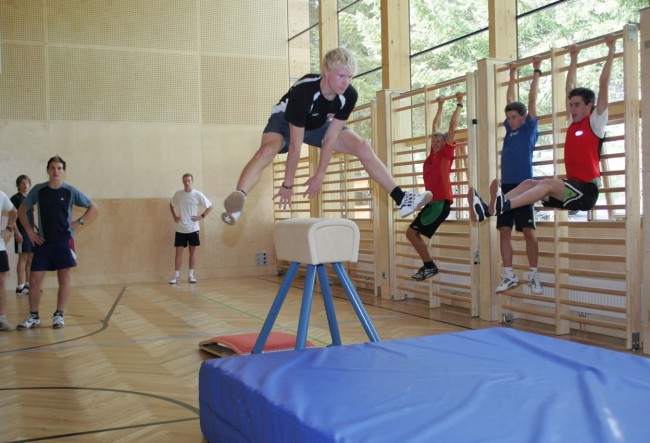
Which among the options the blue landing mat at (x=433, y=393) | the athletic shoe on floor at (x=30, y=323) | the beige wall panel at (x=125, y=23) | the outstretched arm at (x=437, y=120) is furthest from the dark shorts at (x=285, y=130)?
the beige wall panel at (x=125, y=23)

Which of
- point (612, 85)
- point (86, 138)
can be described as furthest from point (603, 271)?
point (86, 138)

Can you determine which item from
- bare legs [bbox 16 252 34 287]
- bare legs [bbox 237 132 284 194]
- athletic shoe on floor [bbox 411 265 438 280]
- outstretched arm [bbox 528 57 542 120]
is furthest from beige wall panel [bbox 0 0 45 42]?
bare legs [bbox 237 132 284 194]

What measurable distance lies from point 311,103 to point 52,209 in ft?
11.3

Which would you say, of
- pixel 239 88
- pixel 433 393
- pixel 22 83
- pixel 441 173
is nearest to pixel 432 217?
pixel 441 173

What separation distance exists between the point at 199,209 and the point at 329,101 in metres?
7.22

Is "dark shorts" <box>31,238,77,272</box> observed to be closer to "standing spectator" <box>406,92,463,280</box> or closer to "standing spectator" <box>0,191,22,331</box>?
"standing spectator" <box>0,191,22,331</box>

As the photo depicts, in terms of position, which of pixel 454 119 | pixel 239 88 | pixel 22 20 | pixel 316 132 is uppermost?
pixel 22 20

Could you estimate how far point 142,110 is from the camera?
32.7 ft

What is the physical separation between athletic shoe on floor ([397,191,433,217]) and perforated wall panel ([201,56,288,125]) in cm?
715

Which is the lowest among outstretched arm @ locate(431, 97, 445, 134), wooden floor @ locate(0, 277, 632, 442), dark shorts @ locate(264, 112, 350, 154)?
wooden floor @ locate(0, 277, 632, 442)

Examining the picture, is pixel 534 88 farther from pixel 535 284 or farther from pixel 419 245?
pixel 419 245

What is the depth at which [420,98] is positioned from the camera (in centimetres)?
785

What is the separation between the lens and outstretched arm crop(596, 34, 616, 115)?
4.63 m

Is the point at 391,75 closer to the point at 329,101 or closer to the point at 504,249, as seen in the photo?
the point at 504,249
